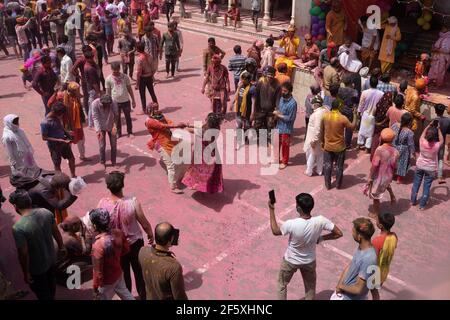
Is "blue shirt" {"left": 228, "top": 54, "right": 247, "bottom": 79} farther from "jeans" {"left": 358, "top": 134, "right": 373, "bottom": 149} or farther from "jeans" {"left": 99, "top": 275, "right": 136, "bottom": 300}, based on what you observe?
"jeans" {"left": 99, "top": 275, "right": 136, "bottom": 300}

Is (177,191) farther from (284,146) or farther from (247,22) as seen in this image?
(247,22)

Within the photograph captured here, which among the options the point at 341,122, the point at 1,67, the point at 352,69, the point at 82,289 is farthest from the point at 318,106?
the point at 1,67

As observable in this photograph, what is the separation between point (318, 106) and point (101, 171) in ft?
14.0

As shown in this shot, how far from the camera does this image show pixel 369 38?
12.5 meters

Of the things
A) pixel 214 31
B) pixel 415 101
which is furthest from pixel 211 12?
pixel 415 101

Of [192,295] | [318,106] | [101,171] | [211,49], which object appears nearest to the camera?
[192,295]

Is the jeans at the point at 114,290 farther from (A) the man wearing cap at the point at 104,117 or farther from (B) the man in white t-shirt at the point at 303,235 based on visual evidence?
(A) the man wearing cap at the point at 104,117

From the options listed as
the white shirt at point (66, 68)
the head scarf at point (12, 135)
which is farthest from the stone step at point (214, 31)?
the head scarf at point (12, 135)

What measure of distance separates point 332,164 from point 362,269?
383 centimetres

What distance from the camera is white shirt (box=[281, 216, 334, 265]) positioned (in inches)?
191

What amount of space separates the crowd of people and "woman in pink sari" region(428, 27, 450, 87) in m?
0.03

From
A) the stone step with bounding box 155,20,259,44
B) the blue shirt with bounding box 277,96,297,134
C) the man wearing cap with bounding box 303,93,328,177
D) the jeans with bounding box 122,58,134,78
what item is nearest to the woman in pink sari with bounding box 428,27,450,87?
the man wearing cap with bounding box 303,93,328,177

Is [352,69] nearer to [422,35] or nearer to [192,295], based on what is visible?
[422,35]

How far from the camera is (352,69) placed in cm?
1066
